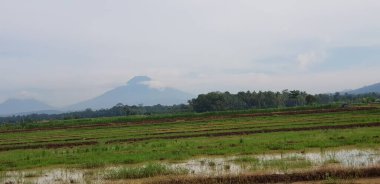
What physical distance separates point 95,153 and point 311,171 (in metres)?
13.4

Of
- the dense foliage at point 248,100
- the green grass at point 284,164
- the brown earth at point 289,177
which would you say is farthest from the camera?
the dense foliage at point 248,100

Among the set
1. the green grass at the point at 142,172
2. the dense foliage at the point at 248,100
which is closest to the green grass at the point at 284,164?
the green grass at the point at 142,172

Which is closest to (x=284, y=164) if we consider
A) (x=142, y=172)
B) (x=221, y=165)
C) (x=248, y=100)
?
(x=221, y=165)

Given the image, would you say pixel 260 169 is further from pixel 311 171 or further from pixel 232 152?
pixel 232 152

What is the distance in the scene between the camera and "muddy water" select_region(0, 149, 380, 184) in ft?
56.6

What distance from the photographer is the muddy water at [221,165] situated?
679 inches

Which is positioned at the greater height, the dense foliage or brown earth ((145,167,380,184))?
the dense foliage

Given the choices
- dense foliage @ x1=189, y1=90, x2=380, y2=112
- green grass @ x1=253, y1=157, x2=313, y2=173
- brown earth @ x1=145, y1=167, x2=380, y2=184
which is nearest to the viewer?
brown earth @ x1=145, y1=167, x2=380, y2=184

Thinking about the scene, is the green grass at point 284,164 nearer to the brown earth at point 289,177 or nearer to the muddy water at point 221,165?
the muddy water at point 221,165

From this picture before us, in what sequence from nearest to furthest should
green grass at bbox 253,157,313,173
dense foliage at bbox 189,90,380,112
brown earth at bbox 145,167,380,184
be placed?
brown earth at bbox 145,167,380,184 → green grass at bbox 253,157,313,173 → dense foliage at bbox 189,90,380,112

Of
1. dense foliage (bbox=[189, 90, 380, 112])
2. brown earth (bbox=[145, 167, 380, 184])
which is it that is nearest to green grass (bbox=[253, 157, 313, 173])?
brown earth (bbox=[145, 167, 380, 184])

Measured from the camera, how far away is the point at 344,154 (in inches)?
780

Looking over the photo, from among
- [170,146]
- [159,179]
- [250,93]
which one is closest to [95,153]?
[170,146]

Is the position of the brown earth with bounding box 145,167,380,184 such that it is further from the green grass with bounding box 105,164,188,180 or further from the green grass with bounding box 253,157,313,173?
the green grass with bounding box 105,164,188,180
